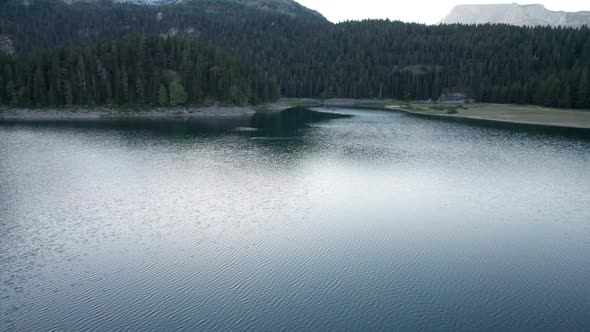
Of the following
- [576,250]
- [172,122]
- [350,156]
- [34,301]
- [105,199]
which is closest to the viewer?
[34,301]

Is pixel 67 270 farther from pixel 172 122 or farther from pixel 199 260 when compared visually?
pixel 172 122

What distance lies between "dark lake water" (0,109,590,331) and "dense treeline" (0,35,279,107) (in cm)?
7046

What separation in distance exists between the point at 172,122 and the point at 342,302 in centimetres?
9721

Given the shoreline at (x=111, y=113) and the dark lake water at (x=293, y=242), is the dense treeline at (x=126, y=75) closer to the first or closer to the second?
the shoreline at (x=111, y=113)

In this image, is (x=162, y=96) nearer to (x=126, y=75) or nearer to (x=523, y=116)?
(x=126, y=75)

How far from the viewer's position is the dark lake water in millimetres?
20453

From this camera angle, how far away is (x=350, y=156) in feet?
204

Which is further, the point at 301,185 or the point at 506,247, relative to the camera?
the point at 301,185

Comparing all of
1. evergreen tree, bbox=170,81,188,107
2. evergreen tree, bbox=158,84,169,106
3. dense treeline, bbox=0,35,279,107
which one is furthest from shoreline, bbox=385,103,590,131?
evergreen tree, bbox=158,84,169,106

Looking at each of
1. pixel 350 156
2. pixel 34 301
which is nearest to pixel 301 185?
pixel 350 156

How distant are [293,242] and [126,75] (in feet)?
376

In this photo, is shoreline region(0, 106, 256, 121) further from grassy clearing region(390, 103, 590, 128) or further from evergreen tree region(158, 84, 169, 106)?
grassy clearing region(390, 103, 590, 128)

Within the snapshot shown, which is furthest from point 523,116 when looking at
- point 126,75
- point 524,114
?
point 126,75

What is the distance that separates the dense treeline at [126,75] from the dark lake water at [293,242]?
7046 centimetres
